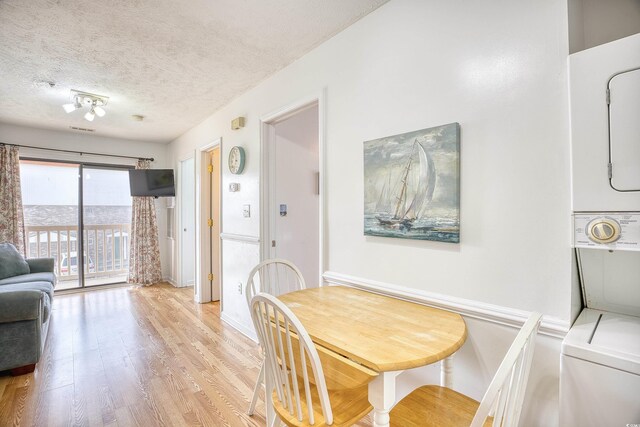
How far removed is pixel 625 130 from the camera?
868mm

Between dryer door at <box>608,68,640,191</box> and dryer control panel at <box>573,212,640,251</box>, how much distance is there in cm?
9

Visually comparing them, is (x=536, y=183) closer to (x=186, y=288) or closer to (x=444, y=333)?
(x=444, y=333)

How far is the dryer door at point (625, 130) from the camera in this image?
85 centimetres

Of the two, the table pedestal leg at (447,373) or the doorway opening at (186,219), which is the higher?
the doorway opening at (186,219)

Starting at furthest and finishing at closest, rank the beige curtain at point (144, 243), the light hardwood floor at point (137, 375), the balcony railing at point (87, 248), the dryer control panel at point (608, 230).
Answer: the beige curtain at point (144, 243) < the balcony railing at point (87, 248) < the light hardwood floor at point (137, 375) < the dryer control panel at point (608, 230)

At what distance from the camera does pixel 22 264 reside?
347cm

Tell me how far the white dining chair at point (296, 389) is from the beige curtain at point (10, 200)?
4.70 metres

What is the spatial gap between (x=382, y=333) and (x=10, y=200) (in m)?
5.22

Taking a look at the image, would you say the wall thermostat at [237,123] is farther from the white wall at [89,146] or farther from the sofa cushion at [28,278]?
the white wall at [89,146]

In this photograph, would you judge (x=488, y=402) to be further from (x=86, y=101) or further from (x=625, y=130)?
(x=86, y=101)

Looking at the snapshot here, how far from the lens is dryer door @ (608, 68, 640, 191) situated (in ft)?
2.78

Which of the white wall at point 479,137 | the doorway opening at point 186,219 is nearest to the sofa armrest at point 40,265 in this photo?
the doorway opening at point 186,219

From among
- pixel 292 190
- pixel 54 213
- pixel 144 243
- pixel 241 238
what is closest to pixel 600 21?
pixel 292 190

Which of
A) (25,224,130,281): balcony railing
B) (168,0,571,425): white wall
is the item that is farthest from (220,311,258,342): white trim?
(25,224,130,281): balcony railing
